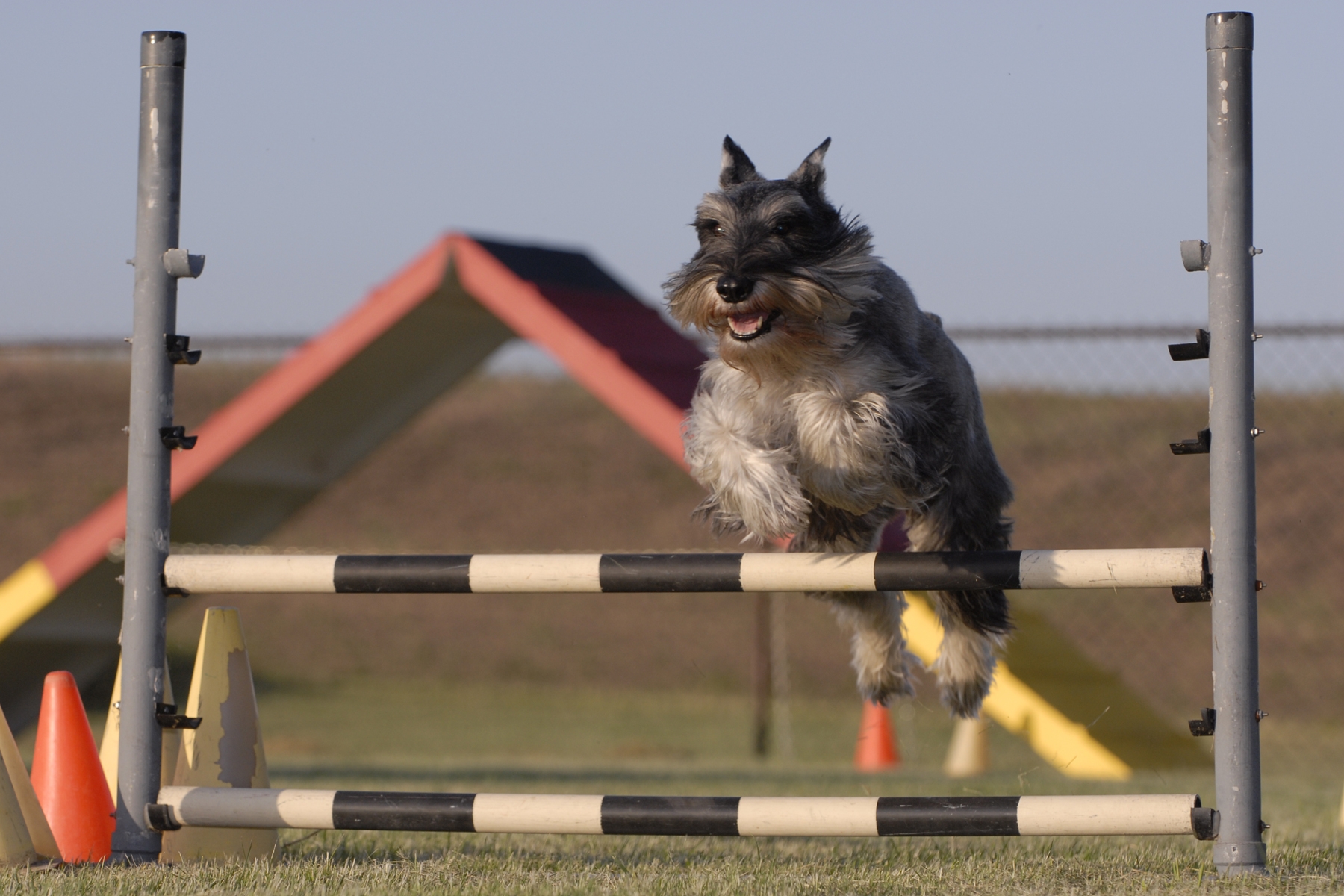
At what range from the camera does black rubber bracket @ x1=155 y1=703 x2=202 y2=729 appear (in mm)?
3314

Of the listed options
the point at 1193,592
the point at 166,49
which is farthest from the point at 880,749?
the point at 166,49

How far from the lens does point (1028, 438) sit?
1478 centimetres

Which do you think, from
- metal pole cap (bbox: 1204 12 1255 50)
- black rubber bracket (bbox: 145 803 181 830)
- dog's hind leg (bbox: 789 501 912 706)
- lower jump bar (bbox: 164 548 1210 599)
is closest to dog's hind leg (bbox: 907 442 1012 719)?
dog's hind leg (bbox: 789 501 912 706)

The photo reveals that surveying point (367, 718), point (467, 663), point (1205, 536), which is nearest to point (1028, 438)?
point (1205, 536)

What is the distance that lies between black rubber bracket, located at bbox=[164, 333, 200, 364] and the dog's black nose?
1.26 m

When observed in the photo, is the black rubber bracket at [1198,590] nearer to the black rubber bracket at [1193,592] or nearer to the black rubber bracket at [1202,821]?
the black rubber bracket at [1193,592]

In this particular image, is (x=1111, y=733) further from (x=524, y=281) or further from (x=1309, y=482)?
(x=1309, y=482)

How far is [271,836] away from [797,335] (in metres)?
1.79

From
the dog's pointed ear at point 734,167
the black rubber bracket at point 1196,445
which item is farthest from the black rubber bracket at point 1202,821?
the dog's pointed ear at point 734,167

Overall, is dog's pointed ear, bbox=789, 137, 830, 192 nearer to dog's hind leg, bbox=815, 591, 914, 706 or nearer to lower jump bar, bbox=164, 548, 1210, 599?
lower jump bar, bbox=164, 548, 1210, 599

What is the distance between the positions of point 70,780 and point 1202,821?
8.44ft

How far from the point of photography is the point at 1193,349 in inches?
119

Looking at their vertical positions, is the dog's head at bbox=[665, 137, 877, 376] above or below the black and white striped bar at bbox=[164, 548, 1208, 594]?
above

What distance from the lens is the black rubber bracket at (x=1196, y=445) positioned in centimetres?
298
